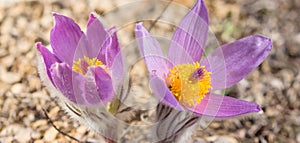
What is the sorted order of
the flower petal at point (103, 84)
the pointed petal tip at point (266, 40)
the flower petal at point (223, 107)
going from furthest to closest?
the pointed petal tip at point (266, 40) → the flower petal at point (223, 107) → the flower petal at point (103, 84)

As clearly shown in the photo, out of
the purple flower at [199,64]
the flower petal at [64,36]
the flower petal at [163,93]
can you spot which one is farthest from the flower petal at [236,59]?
the flower petal at [64,36]

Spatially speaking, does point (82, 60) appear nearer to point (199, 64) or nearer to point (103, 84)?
point (103, 84)

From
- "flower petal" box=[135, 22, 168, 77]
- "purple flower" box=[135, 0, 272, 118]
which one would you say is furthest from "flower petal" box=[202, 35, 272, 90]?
"flower petal" box=[135, 22, 168, 77]

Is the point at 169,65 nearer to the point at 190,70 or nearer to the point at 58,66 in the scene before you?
the point at 190,70

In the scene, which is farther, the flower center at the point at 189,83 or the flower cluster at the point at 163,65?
the flower center at the point at 189,83

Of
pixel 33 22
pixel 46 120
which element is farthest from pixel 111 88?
pixel 33 22

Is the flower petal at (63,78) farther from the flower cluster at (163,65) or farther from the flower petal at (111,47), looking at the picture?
the flower petal at (111,47)
